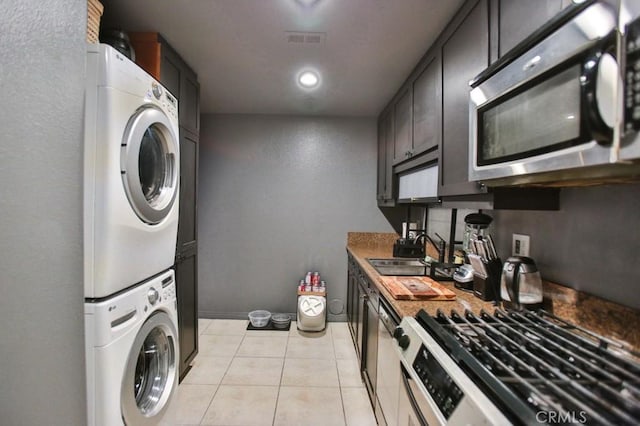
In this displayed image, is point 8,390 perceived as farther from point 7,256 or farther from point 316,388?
point 316,388

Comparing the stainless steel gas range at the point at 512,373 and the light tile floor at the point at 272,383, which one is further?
the light tile floor at the point at 272,383

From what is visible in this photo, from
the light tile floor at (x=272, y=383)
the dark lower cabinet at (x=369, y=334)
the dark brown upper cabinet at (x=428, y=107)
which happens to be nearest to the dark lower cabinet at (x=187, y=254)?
the light tile floor at (x=272, y=383)

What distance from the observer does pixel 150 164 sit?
4.72 ft

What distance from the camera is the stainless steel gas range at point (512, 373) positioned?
1.85ft

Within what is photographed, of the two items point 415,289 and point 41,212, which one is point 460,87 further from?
point 41,212

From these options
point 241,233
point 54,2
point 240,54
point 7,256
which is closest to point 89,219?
point 7,256

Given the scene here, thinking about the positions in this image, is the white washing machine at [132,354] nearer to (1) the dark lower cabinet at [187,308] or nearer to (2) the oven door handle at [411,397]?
(1) the dark lower cabinet at [187,308]

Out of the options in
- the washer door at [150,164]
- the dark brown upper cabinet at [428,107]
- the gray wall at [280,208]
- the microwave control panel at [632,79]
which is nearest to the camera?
→ the microwave control panel at [632,79]

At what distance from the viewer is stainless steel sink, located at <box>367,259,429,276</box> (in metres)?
1.97

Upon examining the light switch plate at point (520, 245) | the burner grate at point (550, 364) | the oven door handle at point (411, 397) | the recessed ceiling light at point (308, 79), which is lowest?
the oven door handle at point (411, 397)

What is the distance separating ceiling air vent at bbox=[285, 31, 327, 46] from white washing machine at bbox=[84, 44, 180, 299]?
3.01 feet

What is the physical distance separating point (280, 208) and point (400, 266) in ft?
5.64

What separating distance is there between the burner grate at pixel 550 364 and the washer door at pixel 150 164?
129cm

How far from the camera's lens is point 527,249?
1.40 meters
